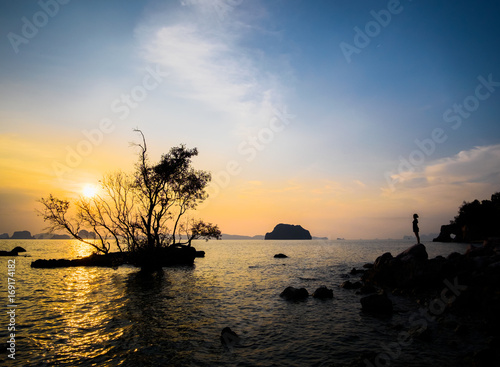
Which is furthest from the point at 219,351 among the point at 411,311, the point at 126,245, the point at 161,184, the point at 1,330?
the point at 126,245

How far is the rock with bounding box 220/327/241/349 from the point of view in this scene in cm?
1371

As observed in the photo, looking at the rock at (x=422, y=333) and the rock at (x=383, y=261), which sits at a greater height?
the rock at (x=383, y=261)

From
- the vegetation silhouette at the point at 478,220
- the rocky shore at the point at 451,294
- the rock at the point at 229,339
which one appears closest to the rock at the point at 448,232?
the vegetation silhouette at the point at 478,220

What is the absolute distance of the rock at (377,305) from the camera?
19047mm

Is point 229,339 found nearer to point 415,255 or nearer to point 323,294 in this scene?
point 323,294

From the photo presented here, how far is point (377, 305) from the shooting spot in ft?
63.4

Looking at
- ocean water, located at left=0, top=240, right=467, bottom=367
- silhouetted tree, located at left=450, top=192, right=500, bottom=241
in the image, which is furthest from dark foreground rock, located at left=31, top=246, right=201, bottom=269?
silhouetted tree, located at left=450, top=192, right=500, bottom=241

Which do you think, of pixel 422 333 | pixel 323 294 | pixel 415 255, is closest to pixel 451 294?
pixel 415 255

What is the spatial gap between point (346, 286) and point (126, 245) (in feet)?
121

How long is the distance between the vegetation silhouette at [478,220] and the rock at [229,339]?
377 ft

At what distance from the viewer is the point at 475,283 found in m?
19.0

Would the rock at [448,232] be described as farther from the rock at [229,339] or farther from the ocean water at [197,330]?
the rock at [229,339]

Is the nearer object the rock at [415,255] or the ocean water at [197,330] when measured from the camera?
the ocean water at [197,330]

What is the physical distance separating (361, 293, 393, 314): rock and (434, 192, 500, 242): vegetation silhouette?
337 ft
